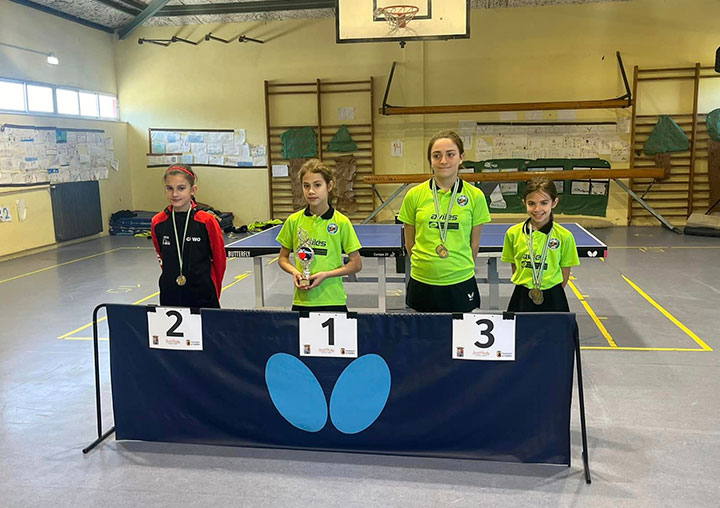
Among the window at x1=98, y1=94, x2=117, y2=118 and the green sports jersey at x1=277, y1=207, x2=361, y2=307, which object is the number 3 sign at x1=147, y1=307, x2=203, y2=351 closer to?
the green sports jersey at x1=277, y1=207, x2=361, y2=307

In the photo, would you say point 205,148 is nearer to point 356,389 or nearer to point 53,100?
point 53,100

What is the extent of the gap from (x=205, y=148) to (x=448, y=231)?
9928 mm

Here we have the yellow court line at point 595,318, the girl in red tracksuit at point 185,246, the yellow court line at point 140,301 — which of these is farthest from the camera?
the yellow court line at point 140,301

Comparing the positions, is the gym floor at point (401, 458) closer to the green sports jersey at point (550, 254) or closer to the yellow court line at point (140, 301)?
the yellow court line at point (140, 301)

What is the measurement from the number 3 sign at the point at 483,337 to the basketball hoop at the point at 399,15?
583cm

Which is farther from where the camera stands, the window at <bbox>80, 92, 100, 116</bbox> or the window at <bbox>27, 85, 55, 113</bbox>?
the window at <bbox>80, 92, 100, 116</bbox>

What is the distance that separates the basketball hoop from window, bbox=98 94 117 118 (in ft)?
21.9

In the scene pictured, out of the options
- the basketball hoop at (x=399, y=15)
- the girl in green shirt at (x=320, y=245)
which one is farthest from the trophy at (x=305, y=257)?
the basketball hoop at (x=399, y=15)

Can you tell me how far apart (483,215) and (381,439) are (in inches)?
46.3

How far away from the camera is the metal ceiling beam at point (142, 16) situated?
412 inches

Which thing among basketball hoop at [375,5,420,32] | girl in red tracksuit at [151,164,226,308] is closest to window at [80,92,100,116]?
Result: basketball hoop at [375,5,420,32]

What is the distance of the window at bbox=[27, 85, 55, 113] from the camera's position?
9484mm

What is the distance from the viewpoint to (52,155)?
9.84 metres

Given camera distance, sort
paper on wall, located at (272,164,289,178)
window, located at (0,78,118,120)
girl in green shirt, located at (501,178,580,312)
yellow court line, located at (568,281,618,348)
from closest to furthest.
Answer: girl in green shirt, located at (501,178,580,312)
yellow court line, located at (568,281,618,348)
window, located at (0,78,118,120)
paper on wall, located at (272,164,289,178)
